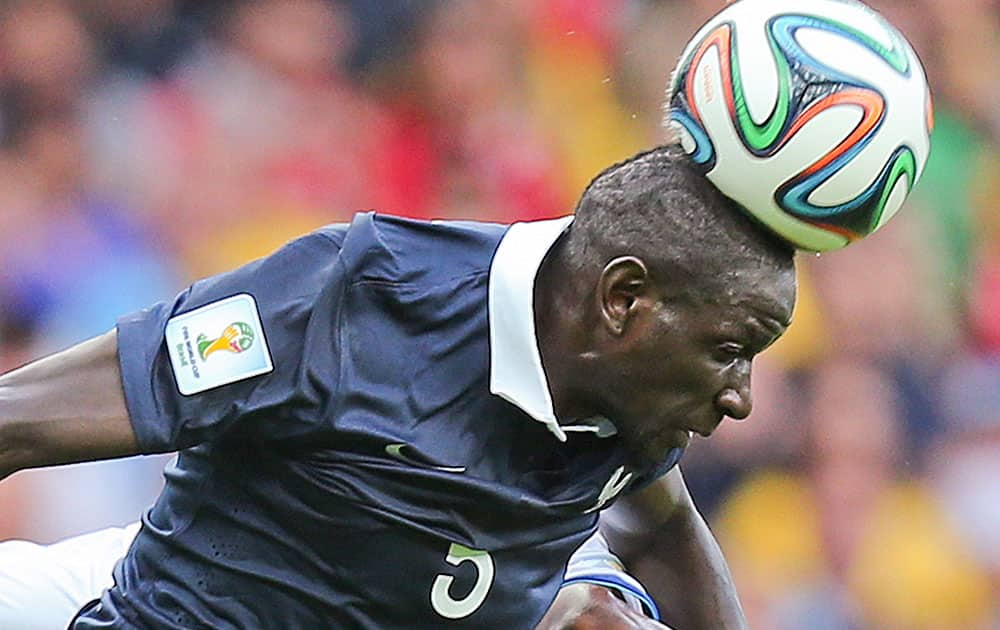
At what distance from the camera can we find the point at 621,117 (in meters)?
4.89

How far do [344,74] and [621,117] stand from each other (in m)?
0.78

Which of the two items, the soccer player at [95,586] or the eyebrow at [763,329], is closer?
the eyebrow at [763,329]

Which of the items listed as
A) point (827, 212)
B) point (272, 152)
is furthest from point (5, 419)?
point (272, 152)

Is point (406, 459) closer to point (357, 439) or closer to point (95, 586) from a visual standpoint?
point (357, 439)

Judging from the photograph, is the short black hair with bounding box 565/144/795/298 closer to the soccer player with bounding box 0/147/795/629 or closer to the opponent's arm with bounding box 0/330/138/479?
the soccer player with bounding box 0/147/795/629

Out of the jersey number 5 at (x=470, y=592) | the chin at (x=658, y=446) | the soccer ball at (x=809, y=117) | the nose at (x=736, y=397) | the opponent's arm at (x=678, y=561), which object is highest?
the soccer ball at (x=809, y=117)

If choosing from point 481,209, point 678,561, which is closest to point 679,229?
point 678,561

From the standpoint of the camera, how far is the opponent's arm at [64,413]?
194 centimetres

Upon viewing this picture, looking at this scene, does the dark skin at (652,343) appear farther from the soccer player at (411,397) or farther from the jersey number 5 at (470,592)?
the jersey number 5 at (470,592)

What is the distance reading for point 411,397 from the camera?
6.97 ft

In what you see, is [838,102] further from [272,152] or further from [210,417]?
[272,152]

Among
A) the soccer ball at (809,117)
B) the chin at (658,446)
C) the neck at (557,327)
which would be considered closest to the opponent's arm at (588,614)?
the chin at (658,446)

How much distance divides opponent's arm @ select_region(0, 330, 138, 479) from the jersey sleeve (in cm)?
2

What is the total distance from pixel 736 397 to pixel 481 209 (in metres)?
2.50
